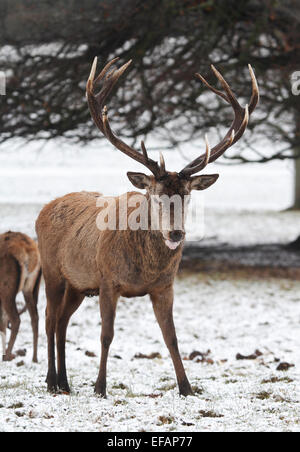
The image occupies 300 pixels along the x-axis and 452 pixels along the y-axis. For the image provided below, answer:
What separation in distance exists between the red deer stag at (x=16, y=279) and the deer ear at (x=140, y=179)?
2.61m

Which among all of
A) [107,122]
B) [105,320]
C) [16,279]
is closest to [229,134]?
[107,122]

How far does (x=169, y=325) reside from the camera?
490cm

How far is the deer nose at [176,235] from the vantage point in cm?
437

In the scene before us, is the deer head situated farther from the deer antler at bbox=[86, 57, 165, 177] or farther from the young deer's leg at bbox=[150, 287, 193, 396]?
the young deer's leg at bbox=[150, 287, 193, 396]

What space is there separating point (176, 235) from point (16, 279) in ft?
9.67

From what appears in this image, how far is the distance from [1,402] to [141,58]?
7.30 meters

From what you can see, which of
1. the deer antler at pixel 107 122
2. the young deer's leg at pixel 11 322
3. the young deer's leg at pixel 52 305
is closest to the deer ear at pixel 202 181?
the deer antler at pixel 107 122

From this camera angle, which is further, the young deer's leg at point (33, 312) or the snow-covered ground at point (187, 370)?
the young deer's leg at point (33, 312)

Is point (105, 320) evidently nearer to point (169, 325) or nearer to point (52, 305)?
point (169, 325)

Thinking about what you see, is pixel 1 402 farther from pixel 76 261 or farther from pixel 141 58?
pixel 141 58

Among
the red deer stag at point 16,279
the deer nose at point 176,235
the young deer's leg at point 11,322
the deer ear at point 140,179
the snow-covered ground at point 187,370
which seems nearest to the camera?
the snow-covered ground at point 187,370

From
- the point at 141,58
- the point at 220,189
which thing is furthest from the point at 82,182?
the point at 141,58

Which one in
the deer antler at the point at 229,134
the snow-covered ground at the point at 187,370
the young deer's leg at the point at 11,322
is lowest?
the snow-covered ground at the point at 187,370

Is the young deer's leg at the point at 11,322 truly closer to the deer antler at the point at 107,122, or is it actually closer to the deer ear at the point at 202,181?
the deer antler at the point at 107,122
